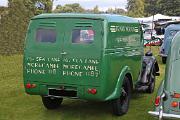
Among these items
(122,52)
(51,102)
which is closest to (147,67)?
(122,52)

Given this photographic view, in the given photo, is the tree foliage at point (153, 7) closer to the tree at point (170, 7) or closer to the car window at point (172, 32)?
the tree at point (170, 7)

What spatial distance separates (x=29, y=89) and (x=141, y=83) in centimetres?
324

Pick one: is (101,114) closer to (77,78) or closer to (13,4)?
(77,78)

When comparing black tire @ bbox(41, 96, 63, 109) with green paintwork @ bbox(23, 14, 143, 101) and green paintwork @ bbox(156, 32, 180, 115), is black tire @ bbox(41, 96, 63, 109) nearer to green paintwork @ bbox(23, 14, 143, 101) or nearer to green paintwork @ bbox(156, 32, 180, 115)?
green paintwork @ bbox(23, 14, 143, 101)

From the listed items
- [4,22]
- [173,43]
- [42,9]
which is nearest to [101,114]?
[173,43]

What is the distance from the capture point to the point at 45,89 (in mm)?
8203

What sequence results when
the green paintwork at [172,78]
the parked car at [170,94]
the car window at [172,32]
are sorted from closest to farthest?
1. the parked car at [170,94]
2. the green paintwork at [172,78]
3. the car window at [172,32]

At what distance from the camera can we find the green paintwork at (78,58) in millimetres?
7820

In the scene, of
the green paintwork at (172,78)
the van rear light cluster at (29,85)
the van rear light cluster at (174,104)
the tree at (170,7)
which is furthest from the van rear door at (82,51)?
the tree at (170,7)

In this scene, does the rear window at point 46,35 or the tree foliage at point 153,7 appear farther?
the tree foliage at point 153,7

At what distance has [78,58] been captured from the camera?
26.0ft

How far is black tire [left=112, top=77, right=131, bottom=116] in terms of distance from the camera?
341 inches

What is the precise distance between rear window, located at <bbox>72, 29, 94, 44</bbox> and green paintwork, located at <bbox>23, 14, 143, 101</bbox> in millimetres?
77

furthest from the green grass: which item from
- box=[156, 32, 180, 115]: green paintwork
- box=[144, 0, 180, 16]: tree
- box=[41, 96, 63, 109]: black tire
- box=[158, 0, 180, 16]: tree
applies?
box=[144, 0, 180, 16]: tree
